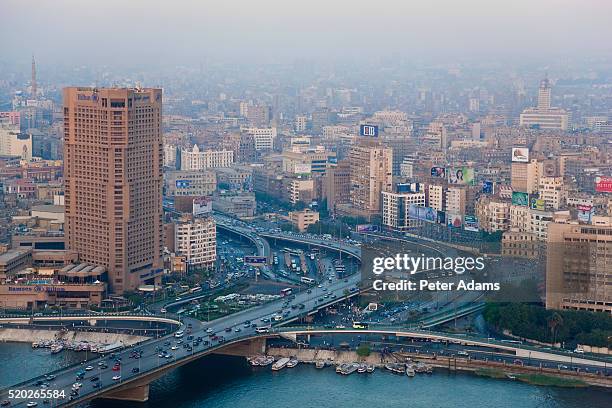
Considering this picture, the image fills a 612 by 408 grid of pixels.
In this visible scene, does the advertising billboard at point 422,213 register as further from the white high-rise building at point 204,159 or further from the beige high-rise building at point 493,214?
the white high-rise building at point 204,159

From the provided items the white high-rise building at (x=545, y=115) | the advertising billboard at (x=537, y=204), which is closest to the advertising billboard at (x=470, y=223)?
the advertising billboard at (x=537, y=204)

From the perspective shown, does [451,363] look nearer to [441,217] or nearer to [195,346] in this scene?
[195,346]

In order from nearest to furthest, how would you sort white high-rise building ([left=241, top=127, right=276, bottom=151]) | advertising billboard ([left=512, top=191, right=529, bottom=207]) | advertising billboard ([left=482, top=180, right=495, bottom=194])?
1. advertising billboard ([left=512, top=191, right=529, bottom=207])
2. advertising billboard ([left=482, top=180, right=495, bottom=194])
3. white high-rise building ([left=241, top=127, right=276, bottom=151])

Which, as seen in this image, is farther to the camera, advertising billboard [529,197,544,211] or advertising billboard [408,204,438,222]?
advertising billboard [408,204,438,222]

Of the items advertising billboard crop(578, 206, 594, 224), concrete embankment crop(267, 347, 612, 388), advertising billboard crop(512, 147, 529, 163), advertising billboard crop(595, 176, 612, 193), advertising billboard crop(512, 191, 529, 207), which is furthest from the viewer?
advertising billboard crop(512, 147, 529, 163)

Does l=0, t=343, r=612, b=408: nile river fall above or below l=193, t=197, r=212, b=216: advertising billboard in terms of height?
below

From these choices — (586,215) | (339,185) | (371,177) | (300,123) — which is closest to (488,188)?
(371,177)

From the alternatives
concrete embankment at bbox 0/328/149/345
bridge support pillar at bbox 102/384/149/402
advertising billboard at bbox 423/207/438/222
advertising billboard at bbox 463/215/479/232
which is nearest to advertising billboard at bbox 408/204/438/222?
advertising billboard at bbox 423/207/438/222

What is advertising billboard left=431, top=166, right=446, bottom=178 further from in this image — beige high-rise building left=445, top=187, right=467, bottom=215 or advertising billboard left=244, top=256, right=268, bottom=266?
advertising billboard left=244, top=256, right=268, bottom=266
